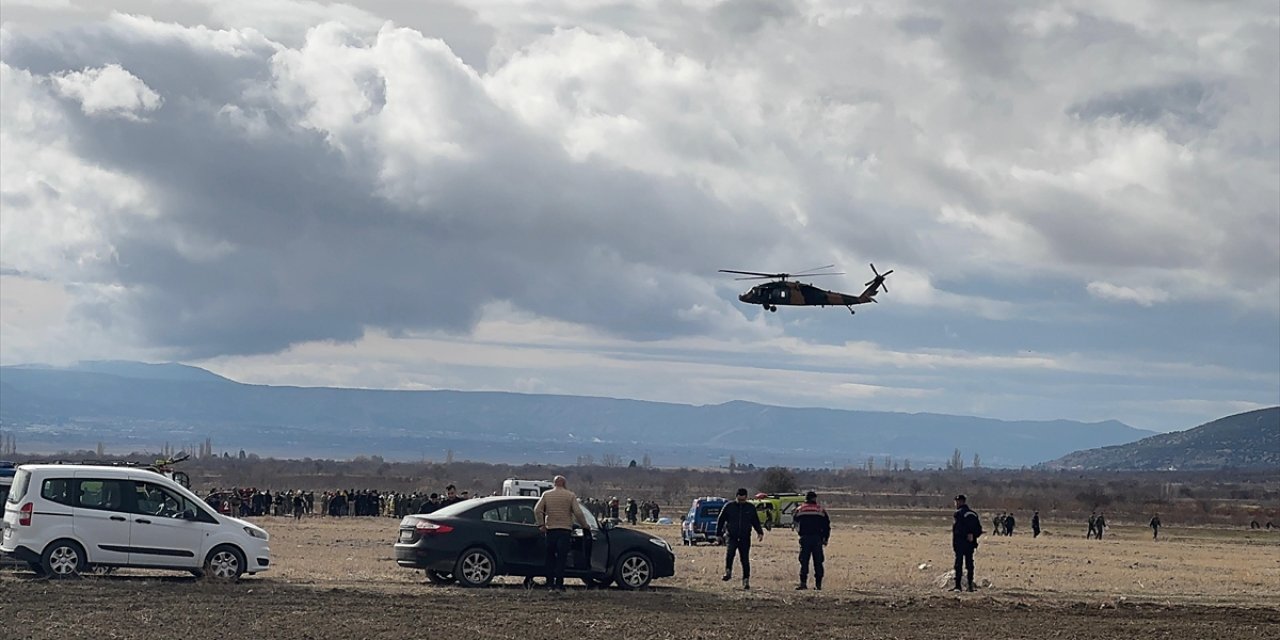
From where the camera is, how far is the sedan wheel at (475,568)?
24.0 m

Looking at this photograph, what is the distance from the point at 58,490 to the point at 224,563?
2567 millimetres

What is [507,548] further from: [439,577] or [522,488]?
[522,488]

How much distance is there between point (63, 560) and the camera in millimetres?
22547

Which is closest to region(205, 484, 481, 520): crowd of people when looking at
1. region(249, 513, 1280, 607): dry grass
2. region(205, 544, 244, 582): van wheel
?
region(249, 513, 1280, 607): dry grass

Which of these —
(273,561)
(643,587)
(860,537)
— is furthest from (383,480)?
(643,587)

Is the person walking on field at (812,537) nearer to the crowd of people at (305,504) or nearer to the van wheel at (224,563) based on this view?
the van wheel at (224,563)

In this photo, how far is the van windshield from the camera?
22.5 meters

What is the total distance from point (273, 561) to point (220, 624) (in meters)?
16.0

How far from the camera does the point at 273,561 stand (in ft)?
113

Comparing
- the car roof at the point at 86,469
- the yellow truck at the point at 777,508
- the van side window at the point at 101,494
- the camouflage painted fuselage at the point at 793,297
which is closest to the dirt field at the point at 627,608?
the van side window at the point at 101,494

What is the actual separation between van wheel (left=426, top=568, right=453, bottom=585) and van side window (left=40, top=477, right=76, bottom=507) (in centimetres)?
537

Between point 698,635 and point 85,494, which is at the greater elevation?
point 85,494

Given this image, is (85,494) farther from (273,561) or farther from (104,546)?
(273,561)

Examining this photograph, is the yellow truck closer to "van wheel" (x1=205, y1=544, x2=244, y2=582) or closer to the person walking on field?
the person walking on field
